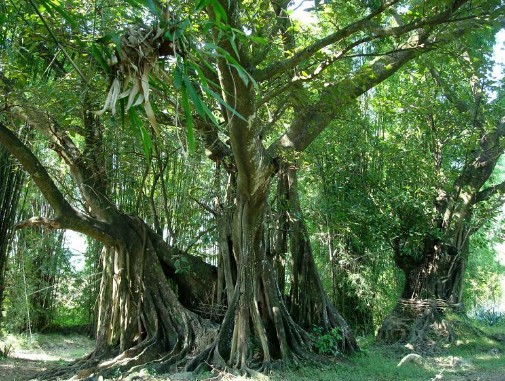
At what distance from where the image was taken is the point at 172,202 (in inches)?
359

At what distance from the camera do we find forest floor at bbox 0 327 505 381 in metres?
6.13

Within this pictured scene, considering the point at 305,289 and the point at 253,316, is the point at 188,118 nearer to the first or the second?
the point at 253,316

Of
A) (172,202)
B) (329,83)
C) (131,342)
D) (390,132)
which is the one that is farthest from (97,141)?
(390,132)

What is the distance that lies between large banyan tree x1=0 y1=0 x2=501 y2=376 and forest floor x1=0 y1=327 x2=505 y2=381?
0.35m

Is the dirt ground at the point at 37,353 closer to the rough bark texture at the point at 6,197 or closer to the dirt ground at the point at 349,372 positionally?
the dirt ground at the point at 349,372

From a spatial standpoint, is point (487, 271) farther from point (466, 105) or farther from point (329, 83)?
point (329, 83)

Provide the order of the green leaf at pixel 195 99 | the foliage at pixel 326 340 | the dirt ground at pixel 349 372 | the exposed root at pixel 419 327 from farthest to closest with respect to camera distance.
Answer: the exposed root at pixel 419 327, the foliage at pixel 326 340, the dirt ground at pixel 349 372, the green leaf at pixel 195 99

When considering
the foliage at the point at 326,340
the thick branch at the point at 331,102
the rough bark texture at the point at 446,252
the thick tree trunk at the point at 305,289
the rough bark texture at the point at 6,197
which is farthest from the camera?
the rough bark texture at the point at 446,252

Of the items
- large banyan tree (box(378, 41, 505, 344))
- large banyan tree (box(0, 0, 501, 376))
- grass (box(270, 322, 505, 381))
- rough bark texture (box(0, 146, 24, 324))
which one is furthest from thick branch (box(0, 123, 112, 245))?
large banyan tree (box(378, 41, 505, 344))

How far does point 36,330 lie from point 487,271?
46.9ft

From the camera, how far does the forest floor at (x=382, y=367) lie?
6133 millimetres

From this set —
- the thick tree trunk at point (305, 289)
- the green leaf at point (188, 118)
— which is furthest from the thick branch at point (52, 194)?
the green leaf at point (188, 118)

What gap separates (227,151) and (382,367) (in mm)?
3616

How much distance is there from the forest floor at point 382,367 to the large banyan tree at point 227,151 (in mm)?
349
